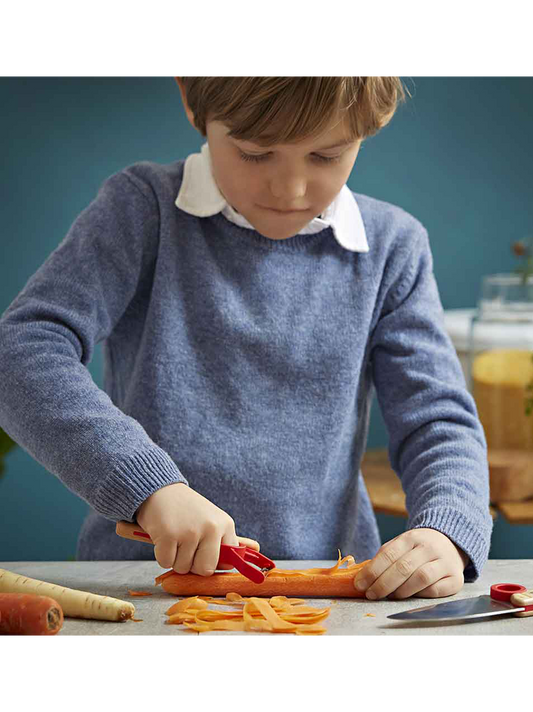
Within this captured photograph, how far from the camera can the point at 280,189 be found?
855mm

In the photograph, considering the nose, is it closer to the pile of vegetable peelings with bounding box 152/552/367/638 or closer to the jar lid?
the pile of vegetable peelings with bounding box 152/552/367/638

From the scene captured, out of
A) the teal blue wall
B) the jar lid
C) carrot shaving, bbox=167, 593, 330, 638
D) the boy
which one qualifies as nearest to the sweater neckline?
the boy

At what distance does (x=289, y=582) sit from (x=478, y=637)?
18cm

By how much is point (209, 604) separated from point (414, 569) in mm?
188

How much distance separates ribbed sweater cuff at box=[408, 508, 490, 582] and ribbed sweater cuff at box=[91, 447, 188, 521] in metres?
0.26

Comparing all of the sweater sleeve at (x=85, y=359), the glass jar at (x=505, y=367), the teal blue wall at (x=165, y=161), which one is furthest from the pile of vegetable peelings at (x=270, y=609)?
the teal blue wall at (x=165, y=161)

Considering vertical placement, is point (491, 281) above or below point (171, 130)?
below

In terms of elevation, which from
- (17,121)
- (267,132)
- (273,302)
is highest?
(17,121)

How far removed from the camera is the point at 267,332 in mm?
1011

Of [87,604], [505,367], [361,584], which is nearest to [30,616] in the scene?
[87,604]

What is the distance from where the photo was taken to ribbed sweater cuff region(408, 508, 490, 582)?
0.82 m
